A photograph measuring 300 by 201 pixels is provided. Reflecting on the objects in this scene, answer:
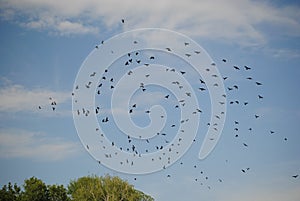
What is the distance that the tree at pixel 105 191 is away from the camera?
334ft

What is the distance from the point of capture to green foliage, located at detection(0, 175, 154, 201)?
3772 inches

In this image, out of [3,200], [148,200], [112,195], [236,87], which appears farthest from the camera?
[148,200]

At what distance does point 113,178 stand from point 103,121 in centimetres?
5385

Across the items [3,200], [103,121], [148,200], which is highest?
[148,200]

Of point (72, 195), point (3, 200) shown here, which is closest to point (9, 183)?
point (3, 200)

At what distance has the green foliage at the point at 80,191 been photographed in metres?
95.8

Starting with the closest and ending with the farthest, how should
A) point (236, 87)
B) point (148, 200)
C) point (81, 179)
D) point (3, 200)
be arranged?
point (236, 87) → point (3, 200) → point (81, 179) → point (148, 200)

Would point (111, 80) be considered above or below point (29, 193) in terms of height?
below

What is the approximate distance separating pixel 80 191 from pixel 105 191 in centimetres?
510

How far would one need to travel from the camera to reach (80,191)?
4043 inches

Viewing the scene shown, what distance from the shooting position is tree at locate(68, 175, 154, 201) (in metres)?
102

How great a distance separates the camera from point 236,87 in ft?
166

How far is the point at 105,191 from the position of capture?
10312cm

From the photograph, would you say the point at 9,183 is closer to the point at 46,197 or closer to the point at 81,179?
the point at 46,197
